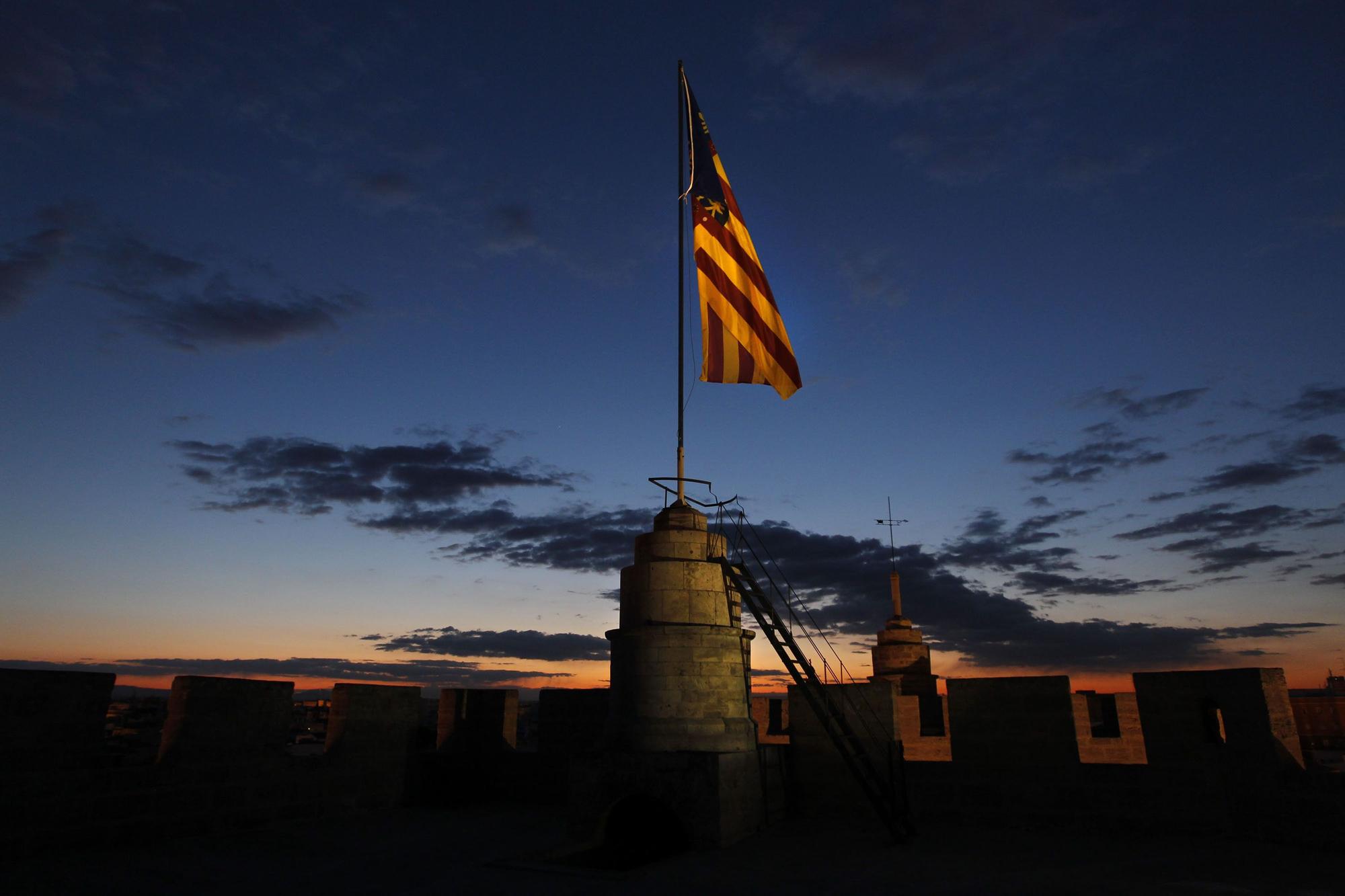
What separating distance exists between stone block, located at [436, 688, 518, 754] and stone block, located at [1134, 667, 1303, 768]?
1548cm

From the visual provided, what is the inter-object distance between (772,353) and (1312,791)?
12.7 metres

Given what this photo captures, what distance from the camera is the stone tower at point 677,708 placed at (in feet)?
49.5

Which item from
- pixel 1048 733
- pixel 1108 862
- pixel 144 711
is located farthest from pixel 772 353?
pixel 144 711

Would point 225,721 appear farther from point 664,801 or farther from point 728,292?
point 728,292

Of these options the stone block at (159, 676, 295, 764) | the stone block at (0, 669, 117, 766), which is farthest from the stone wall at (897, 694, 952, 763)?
the stone block at (0, 669, 117, 766)

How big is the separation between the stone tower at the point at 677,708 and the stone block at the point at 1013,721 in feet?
14.8

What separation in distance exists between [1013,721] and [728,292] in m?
11.0

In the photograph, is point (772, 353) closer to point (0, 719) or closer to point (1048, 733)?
point (1048, 733)

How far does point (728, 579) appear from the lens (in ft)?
57.6

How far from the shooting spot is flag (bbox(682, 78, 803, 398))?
17.4 meters

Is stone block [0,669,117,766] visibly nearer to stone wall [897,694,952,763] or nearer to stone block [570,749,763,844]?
stone block [570,749,763,844]

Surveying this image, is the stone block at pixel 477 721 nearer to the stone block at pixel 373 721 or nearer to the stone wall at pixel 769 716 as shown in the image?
the stone block at pixel 373 721

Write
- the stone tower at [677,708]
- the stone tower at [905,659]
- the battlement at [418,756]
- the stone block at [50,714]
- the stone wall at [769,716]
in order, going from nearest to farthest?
the stone block at [50,714] < the battlement at [418,756] < the stone tower at [677,708] < the stone wall at [769,716] < the stone tower at [905,659]

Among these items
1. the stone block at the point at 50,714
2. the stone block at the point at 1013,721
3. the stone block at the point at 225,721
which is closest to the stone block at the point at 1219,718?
the stone block at the point at 1013,721
